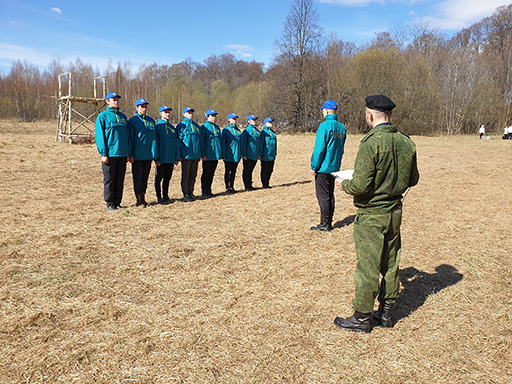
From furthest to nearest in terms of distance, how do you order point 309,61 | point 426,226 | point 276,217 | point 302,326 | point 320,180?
point 309,61 < point 276,217 < point 426,226 < point 320,180 < point 302,326

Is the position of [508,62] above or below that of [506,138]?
above

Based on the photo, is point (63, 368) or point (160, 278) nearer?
point (63, 368)

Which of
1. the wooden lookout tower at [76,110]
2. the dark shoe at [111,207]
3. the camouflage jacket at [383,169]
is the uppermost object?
the wooden lookout tower at [76,110]

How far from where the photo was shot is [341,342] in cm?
331

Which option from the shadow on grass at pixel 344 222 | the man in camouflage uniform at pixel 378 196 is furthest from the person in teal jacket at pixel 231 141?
the man in camouflage uniform at pixel 378 196

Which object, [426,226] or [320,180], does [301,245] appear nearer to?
[320,180]

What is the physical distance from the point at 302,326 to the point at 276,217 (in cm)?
396

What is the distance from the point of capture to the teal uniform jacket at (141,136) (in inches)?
307

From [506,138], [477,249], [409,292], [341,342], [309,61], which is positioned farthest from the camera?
[309,61]

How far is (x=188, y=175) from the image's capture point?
9000 mm

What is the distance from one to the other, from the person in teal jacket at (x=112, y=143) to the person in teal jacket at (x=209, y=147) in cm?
210

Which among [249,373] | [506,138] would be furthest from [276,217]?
[506,138]

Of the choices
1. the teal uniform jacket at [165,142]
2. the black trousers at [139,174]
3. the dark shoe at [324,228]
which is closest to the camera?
the dark shoe at [324,228]

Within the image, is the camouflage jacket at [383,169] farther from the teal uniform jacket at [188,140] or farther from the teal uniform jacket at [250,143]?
the teal uniform jacket at [250,143]
